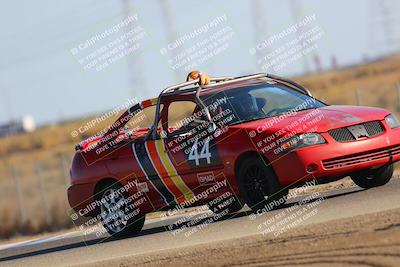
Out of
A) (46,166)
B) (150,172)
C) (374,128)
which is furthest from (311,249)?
(46,166)

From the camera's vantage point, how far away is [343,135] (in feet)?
36.8

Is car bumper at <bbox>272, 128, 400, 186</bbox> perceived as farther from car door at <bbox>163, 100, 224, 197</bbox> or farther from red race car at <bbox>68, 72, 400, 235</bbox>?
car door at <bbox>163, 100, 224, 197</bbox>

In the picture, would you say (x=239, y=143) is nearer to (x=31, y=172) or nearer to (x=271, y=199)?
(x=271, y=199)

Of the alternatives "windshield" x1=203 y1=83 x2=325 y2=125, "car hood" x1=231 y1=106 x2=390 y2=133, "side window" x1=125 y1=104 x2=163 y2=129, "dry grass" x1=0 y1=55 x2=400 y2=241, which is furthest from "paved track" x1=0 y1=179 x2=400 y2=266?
"dry grass" x1=0 y1=55 x2=400 y2=241

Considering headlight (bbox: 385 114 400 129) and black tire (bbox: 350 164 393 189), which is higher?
headlight (bbox: 385 114 400 129)

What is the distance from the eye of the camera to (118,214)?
12.9m

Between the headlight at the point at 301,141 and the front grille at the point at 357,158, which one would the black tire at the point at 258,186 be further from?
the front grille at the point at 357,158

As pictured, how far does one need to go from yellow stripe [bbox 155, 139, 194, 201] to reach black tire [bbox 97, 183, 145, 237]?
81 cm

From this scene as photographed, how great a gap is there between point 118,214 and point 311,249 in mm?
5112

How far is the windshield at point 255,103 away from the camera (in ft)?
39.4

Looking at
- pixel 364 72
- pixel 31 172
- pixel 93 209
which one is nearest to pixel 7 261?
pixel 93 209

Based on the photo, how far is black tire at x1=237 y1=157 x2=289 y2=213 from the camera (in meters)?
11.1

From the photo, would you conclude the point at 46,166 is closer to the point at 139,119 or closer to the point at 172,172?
the point at 139,119

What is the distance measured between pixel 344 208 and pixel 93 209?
3.84 metres
